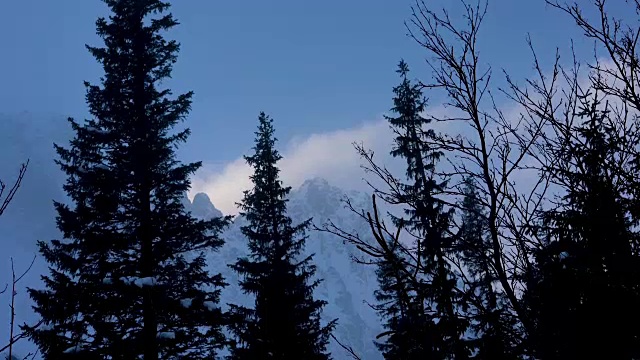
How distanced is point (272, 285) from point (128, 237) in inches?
216

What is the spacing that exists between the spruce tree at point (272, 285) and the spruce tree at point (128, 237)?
165cm

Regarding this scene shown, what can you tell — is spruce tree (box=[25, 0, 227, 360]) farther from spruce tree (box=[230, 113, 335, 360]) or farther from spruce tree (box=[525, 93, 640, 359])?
spruce tree (box=[525, 93, 640, 359])

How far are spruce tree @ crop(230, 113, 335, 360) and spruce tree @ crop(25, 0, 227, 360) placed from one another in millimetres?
1651

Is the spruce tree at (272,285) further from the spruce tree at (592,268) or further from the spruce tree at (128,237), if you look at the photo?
the spruce tree at (592,268)

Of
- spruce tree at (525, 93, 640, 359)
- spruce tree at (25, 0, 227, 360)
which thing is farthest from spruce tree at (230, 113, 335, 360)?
spruce tree at (525, 93, 640, 359)

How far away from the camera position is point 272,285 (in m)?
13.4

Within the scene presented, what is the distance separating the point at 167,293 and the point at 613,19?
929 centimetres

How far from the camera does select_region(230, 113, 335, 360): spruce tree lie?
12.6 meters

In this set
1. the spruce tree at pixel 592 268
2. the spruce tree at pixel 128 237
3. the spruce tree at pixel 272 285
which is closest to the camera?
the spruce tree at pixel 592 268

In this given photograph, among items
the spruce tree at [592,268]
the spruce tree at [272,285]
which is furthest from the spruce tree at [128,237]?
the spruce tree at [592,268]

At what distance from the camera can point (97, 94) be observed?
10414 mm

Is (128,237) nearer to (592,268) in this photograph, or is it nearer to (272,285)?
(272,285)

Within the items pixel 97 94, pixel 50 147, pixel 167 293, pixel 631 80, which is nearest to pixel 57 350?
pixel 167 293

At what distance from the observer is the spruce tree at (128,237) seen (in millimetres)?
8547
